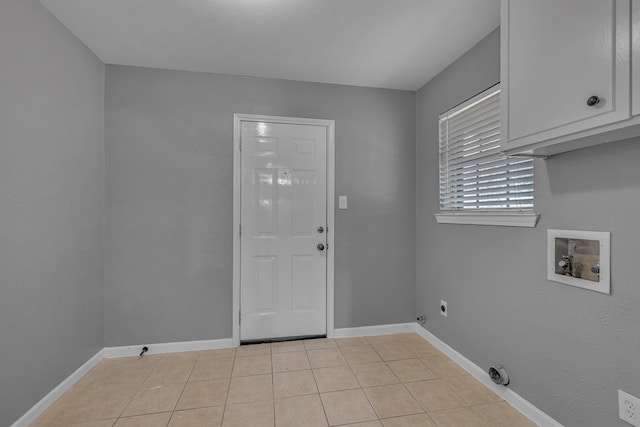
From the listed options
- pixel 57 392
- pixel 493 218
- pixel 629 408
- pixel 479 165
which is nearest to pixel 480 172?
→ pixel 479 165

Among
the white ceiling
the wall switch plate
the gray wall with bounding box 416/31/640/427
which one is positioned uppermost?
the white ceiling

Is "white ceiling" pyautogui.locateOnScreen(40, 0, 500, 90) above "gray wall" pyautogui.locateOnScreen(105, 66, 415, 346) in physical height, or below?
above

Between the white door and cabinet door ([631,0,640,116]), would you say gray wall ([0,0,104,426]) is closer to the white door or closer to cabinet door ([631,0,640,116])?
the white door

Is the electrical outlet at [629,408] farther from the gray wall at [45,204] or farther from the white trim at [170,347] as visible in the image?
the gray wall at [45,204]

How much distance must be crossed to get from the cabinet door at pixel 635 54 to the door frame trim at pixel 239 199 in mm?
2036

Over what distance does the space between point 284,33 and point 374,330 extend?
263cm

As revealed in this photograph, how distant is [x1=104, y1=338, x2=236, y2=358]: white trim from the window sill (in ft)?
7.04

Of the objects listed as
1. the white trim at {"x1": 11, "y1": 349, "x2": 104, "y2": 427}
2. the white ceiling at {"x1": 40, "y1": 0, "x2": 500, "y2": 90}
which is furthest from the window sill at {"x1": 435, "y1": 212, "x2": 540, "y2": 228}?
the white trim at {"x1": 11, "y1": 349, "x2": 104, "y2": 427}

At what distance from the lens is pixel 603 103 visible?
3.58 feet

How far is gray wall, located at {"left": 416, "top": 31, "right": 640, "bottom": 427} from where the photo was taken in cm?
131

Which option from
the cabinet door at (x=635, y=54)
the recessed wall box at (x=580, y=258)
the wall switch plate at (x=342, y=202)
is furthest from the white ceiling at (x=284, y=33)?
the recessed wall box at (x=580, y=258)

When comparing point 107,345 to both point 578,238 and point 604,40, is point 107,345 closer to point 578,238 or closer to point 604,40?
point 578,238

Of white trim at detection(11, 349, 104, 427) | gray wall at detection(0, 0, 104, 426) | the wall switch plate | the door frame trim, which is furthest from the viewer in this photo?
the wall switch plate

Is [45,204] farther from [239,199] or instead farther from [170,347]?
[170,347]
